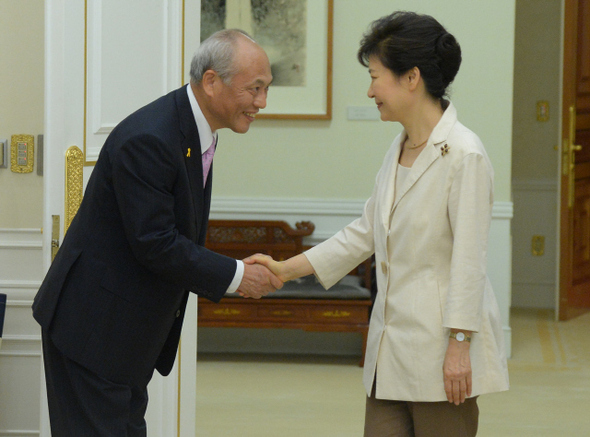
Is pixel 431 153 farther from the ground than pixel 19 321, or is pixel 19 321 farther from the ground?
pixel 431 153

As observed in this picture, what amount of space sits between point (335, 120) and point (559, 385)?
224 cm

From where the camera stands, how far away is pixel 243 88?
220 centimetres

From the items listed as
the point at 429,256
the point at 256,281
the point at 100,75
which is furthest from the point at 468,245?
the point at 100,75

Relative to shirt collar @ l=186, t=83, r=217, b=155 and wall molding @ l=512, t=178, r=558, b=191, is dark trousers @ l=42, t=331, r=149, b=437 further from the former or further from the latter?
wall molding @ l=512, t=178, r=558, b=191

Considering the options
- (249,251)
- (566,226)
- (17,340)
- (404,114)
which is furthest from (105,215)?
(566,226)

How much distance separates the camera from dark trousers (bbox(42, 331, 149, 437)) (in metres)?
2.15

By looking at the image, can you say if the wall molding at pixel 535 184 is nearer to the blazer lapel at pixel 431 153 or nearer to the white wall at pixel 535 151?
the white wall at pixel 535 151

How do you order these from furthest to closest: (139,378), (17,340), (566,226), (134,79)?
(566,226), (17,340), (134,79), (139,378)

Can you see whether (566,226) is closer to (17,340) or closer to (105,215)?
(17,340)

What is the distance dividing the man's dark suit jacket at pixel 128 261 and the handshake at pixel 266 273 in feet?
0.57

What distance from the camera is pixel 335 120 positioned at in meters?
5.51

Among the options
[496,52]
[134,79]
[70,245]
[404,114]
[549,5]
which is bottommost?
[70,245]

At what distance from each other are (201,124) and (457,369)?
950 millimetres

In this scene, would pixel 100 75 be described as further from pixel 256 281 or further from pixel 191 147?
pixel 256 281
